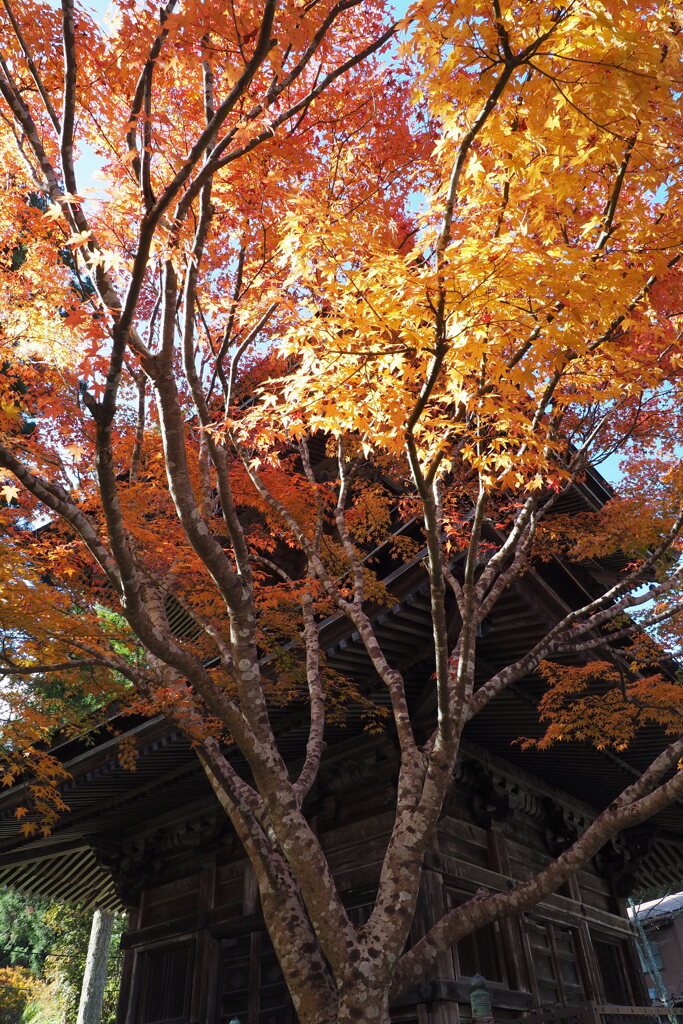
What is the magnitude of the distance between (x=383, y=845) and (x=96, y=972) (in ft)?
52.9

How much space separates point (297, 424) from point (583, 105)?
2.78m

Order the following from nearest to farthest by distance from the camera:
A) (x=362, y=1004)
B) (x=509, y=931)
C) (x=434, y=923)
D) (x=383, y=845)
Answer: (x=362, y=1004)
(x=434, y=923)
(x=383, y=845)
(x=509, y=931)

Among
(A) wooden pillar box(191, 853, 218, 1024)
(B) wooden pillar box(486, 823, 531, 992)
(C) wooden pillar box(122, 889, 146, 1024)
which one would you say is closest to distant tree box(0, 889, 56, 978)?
(C) wooden pillar box(122, 889, 146, 1024)

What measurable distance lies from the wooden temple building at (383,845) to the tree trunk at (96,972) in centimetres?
1009

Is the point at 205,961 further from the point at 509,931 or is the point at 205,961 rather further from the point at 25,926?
the point at 25,926

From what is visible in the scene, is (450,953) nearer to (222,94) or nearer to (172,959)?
(172,959)

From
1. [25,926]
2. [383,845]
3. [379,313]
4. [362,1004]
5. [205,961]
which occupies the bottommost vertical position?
[362,1004]

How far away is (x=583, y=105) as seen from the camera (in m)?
4.40

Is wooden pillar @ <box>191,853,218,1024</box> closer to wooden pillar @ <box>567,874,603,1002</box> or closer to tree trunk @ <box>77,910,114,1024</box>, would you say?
wooden pillar @ <box>567,874,603,1002</box>

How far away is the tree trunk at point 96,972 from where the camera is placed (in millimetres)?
18547

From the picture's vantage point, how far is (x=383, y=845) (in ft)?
25.7

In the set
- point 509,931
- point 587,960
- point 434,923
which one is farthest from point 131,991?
point 587,960

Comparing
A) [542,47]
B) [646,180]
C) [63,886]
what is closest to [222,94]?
[542,47]

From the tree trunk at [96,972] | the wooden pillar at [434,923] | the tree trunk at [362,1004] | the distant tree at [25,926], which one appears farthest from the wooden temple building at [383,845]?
the distant tree at [25,926]
